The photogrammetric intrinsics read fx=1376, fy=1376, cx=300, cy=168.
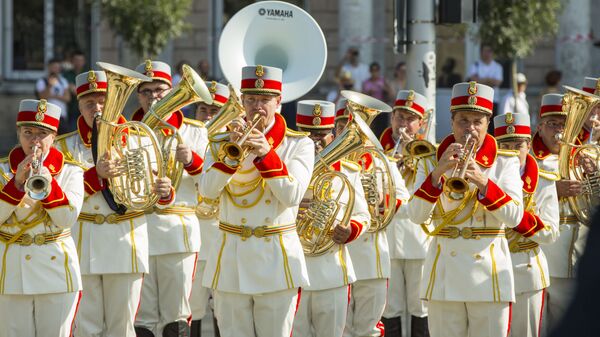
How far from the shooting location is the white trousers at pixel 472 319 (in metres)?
8.07

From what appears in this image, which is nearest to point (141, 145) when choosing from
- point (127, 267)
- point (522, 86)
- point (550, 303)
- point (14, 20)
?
point (127, 267)

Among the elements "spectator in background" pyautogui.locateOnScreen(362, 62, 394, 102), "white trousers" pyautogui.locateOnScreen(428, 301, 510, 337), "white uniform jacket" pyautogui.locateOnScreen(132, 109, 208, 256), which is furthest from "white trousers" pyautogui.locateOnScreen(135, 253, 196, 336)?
"spectator in background" pyautogui.locateOnScreen(362, 62, 394, 102)

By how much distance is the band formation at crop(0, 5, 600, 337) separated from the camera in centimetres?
781

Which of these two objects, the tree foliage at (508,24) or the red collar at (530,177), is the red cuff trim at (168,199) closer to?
the red collar at (530,177)

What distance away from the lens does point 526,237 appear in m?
8.62

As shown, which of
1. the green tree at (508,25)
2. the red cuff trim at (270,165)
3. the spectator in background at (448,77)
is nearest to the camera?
the red cuff trim at (270,165)

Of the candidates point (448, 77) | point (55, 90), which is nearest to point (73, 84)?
point (55, 90)

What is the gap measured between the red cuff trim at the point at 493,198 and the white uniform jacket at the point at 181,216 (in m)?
2.39

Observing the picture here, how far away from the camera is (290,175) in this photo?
771 cm

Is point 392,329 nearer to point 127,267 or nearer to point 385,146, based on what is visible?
point 385,146

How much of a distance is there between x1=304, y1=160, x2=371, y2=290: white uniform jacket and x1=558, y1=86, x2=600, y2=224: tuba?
1.49m

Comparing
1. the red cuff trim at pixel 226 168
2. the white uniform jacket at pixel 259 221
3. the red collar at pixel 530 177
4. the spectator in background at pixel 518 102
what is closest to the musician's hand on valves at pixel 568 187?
the red collar at pixel 530 177

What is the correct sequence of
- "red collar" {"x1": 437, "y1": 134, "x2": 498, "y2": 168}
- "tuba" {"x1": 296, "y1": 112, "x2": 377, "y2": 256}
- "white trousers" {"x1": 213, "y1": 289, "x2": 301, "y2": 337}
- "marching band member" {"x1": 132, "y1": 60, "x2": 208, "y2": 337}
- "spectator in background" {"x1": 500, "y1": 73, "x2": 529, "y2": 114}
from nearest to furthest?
1. "white trousers" {"x1": 213, "y1": 289, "x2": 301, "y2": 337}
2. "red collar" {"x1": 437, "y1": 134, "x2": 498, "y2": 168}
3. "tuba" {"x1": 296, "y1": 112, "x2": 377, "y2": 256}
4. "marching band member" {"x1": 132, "y1": 60, "x2": 208, "y2": 337}
5. "spectator in background" {"x1": 500, "y1": 73, "x2": 529, "y2": 114}

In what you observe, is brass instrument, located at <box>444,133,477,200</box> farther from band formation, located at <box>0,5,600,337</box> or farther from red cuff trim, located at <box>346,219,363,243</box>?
red cuff trim, located at <box>346,219,363,243</box>
